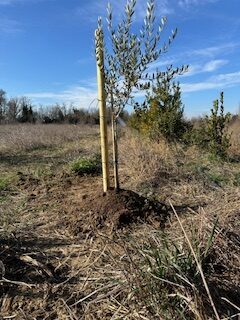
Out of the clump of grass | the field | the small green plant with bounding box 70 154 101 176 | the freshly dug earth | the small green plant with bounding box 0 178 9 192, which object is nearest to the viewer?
the clump of grass

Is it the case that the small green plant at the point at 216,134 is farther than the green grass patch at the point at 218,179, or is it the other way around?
the small green plant at the point at 216,134

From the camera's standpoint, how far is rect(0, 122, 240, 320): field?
258 centimetres

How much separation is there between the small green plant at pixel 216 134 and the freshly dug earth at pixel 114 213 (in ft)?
15.2

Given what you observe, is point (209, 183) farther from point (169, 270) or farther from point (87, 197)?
point (169, 270)

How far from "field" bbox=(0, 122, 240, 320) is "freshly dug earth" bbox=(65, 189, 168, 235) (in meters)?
0.01

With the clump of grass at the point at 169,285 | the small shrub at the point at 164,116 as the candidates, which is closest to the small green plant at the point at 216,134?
the small shrub at the point at 164,116

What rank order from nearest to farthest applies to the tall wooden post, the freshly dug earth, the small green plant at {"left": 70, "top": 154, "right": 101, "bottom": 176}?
the freshly dug earth → the tall wooden post → the small green plant at {"left": 70, "top": 154, "right": 101, "bottom": 176}

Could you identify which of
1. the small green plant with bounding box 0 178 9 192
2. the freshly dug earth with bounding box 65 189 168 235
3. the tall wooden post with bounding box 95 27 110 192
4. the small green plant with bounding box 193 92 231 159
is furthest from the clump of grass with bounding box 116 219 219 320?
the small green plant with bounding box 193 92 231 159

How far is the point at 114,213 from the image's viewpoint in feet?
15.2

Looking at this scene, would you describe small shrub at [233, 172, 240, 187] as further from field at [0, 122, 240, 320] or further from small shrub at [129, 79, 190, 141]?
small shrub at [129, 79, 190, 141]

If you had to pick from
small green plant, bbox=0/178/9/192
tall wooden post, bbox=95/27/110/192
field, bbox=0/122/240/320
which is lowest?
small green plant, bbox=0/178/9/192

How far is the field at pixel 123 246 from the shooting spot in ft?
8.47

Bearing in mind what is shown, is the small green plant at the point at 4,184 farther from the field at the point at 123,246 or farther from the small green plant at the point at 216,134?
the small green plant at the point at 216,134

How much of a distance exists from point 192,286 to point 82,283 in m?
1.13
